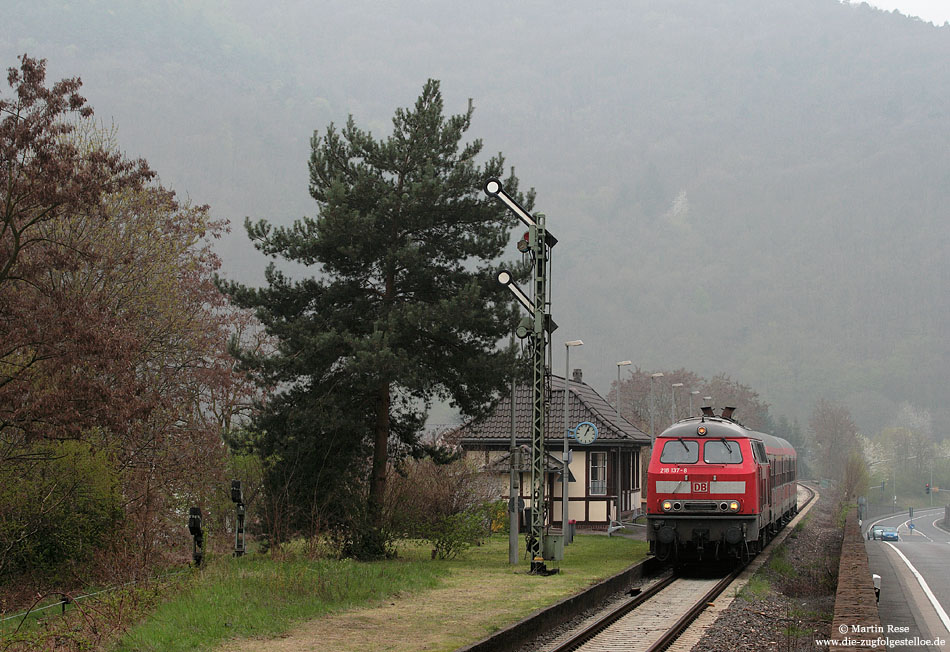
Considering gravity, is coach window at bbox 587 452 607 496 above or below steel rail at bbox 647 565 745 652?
above

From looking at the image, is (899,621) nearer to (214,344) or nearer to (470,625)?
(470,625)

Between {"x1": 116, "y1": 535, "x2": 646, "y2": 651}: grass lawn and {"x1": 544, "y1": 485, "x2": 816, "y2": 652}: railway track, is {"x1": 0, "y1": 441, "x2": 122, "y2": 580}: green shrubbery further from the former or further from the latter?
{"x1": 544, "y1": 485, "x2": 816, "y2": 652}: railway track

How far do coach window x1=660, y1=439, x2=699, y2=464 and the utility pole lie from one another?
328cm

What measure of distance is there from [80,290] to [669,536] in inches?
635

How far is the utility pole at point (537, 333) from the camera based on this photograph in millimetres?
19047

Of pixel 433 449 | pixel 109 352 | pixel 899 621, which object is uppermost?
pixel 109 352

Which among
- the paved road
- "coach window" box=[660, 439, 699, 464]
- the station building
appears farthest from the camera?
the station building

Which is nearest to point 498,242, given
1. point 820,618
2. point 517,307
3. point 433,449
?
point 517,307

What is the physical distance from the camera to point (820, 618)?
14.8 meters

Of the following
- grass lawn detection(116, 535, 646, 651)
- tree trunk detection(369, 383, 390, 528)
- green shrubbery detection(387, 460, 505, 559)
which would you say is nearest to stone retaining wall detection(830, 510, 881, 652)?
grass lawn detection(116, 535, 646, 651)

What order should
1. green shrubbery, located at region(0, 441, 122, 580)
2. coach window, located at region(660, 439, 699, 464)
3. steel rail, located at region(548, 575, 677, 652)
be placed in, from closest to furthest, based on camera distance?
Result: steel rail, located at region(548, 575, 677, 652) → green shrubbery, located at region(0, 441, 122, 580) → coach window, located at region(660, 439, 699, 464)

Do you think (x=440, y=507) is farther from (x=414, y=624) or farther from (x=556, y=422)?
(x=556, y=422)

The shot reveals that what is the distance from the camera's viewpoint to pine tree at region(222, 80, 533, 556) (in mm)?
21562

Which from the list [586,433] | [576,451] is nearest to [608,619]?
[586,433]
